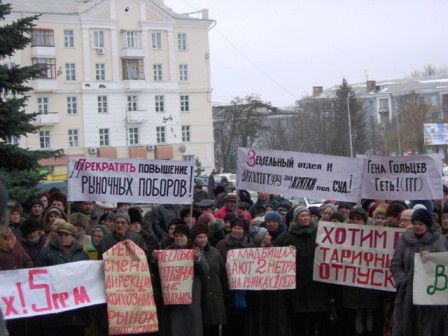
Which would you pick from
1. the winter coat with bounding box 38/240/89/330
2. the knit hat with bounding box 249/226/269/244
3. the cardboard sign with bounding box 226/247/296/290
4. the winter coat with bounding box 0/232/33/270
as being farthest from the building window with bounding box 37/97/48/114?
the winter coat with bounding box 0/232/33/270

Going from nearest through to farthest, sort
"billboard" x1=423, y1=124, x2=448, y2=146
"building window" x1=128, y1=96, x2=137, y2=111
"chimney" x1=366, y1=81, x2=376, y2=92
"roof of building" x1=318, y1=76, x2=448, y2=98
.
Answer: "building window" x1=128, y1=96, x2=137, y2=111, "billboard" x1=423, y1=124, x2=448, y2=146, "roof of building" x1=318, y1=76, x2=448, y2=98, "chimney" x1=366, y1=81, x2=376, y2=92

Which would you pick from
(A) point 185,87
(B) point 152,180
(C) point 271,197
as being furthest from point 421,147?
(B) point 152,180

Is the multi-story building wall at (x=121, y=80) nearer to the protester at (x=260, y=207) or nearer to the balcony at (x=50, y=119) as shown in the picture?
the balcony at (x=50, y=119)

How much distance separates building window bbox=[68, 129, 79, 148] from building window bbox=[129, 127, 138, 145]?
4233 mm

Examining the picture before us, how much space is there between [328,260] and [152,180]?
2389 millimetres

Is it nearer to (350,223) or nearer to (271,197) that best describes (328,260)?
(350,223)

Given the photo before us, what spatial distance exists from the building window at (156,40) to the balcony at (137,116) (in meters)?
5.10

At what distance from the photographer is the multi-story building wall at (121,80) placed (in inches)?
2803

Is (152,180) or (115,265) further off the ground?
(152,180)

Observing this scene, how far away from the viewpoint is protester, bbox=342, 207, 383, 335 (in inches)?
422

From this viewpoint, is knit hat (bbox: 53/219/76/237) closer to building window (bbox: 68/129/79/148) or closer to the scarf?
the scarf

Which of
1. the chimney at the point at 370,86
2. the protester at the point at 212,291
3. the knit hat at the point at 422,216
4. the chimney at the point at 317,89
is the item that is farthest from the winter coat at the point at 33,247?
the chimney at the point at 370,86

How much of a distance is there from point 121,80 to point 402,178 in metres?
63.3

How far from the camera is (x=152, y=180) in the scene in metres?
11.7
